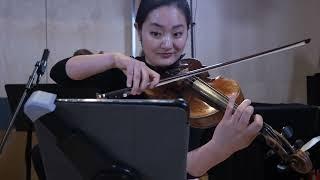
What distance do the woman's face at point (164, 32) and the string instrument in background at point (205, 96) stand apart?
0.29ft

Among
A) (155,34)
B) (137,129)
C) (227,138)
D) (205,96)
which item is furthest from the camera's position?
(205,96)

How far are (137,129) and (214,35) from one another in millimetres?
2693

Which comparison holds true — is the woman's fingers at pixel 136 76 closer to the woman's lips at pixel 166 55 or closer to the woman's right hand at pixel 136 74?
the woman's right hand at pixel 136 74

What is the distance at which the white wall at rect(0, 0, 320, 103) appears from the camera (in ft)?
9.35

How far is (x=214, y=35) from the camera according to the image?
313 cm

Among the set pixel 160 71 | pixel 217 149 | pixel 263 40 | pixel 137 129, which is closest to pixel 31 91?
pixel 160 71

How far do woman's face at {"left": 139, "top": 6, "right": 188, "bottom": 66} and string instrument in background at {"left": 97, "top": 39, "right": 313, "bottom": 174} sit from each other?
0.09 meters

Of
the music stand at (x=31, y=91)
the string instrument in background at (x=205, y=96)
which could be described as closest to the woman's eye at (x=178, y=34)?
the string instrument in background at (x=205, y=96)

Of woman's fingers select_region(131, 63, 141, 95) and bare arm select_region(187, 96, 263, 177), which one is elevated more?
woman's fingers select_region(131, 63, 141, 95)

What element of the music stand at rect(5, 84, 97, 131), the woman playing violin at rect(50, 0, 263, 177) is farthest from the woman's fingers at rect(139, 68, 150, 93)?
the music stand at rect(5, 84, 97, 131)

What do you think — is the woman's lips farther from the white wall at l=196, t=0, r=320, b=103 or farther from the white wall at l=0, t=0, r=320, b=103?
the white wall at l=196, t=0, r=320, b=103

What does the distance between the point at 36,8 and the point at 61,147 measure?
2517 mm

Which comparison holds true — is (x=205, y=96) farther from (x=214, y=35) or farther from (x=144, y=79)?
(x=214, y=35)

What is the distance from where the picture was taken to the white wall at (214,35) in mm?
2850
